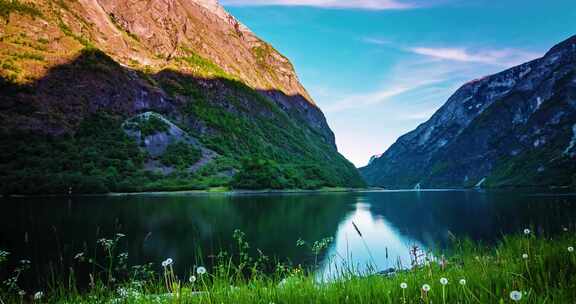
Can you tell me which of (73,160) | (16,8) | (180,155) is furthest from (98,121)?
(16,8)

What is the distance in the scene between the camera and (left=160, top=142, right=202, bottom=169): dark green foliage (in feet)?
477

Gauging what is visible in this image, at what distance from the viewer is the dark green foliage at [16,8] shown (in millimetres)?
141250

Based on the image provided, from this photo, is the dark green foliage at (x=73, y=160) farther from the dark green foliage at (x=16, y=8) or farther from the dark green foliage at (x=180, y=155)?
the dark green foliage at (x=16, y=8)

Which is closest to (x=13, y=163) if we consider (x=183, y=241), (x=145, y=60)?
(x=183, y=241)

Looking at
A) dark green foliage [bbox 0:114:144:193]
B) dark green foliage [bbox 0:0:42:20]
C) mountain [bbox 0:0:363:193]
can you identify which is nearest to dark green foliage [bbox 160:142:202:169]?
mountain [bbox 0:0:363:193]

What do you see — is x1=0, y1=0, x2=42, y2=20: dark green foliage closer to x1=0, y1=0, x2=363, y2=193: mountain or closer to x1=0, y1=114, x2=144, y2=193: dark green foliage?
x1=0, y1=0, x2=363, y2=193: mountain

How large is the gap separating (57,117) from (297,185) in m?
95.6

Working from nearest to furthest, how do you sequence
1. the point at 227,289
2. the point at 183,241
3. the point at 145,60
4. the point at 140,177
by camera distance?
1. the point at 227,289
2. the point at 183,241
3. the point at 140,177
4. the point at 145,60

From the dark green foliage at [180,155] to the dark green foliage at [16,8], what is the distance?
78620mm

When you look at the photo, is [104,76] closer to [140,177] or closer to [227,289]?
[140,177]

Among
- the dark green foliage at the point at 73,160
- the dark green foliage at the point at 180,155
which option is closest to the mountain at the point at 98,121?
the dark green foliage at the point at 73,160

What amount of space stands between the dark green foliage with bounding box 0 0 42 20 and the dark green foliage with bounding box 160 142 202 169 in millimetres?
78620

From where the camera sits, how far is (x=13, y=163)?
3893 inches

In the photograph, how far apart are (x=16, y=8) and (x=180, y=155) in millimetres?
88359
